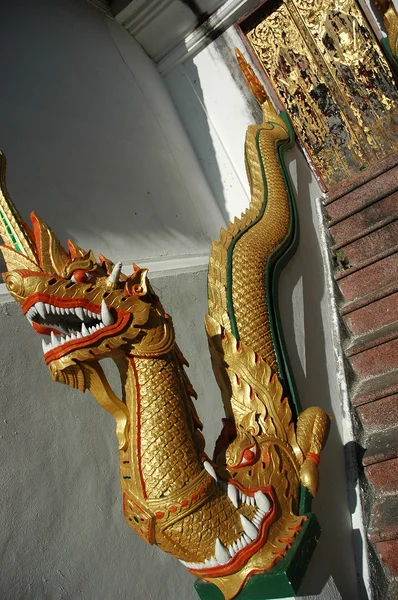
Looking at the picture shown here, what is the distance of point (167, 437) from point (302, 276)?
1.20 m

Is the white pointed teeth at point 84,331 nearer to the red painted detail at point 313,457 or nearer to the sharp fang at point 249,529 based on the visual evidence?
the sharp fang at point 249,529

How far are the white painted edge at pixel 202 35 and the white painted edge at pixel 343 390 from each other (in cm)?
115

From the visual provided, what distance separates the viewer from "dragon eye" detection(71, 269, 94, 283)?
1431 mm

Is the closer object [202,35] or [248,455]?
[248,455]

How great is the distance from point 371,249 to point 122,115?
141 centimetres

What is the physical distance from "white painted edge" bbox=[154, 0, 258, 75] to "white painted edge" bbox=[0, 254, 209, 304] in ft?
4.42

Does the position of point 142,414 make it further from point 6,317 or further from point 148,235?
point 148,235

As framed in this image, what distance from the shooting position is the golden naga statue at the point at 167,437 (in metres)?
1.41

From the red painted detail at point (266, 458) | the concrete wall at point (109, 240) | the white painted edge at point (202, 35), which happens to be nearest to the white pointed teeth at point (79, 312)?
the concrete wall at point (109, 240)

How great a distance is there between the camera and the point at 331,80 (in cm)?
314

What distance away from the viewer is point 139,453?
145 cm

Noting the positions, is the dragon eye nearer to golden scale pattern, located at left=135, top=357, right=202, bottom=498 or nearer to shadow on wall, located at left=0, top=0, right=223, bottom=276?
golden scale pattern, located at left=135, top=357, right=202, bottom=498

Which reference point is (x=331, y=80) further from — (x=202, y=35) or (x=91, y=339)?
(x=91, y=339)

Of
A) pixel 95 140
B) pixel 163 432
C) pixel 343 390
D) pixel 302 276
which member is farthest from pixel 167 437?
pixel 95 140
